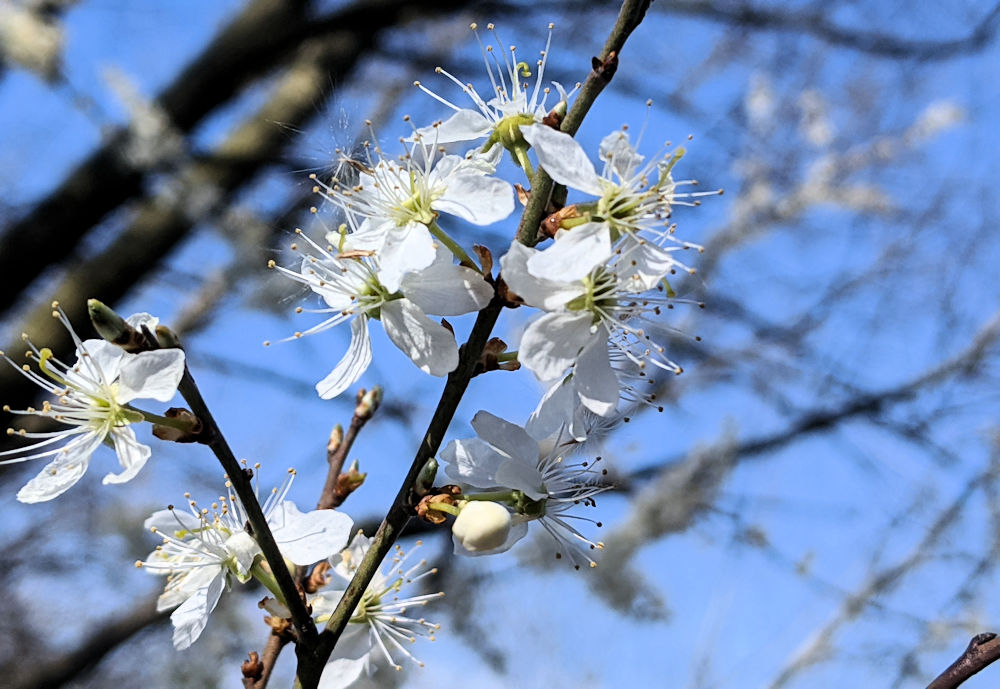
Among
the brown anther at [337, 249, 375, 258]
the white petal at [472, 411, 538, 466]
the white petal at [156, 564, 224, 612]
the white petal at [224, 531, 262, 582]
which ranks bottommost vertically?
the white petal at [156, 564, 224, 612]

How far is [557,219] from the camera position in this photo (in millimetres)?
708

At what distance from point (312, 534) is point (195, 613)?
0.12m

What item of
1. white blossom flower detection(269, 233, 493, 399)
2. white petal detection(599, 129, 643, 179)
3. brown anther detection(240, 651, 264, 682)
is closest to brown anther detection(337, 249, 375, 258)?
white blossom flower detection(269, 233, 493, 399)

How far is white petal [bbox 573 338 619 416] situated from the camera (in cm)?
71

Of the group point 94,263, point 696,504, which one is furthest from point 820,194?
point 94,263

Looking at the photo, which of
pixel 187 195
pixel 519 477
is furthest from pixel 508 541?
pixel 187 195

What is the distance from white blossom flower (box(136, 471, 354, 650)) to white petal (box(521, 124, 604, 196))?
0.35m

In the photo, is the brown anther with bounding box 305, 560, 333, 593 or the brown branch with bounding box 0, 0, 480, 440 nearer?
the brown anther with bounding box 305, 560, 333, 593

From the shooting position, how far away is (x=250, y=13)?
9.28ft

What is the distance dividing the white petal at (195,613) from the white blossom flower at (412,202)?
1.04ft

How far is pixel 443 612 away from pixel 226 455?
226cm

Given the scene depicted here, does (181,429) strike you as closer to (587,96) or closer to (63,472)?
(63,472)

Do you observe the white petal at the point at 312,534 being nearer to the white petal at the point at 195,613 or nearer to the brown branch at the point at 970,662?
the white petal at the point at 195,613

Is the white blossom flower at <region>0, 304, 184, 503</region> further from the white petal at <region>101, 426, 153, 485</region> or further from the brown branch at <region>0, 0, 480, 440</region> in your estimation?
the brown branch at <region>0, 0, 480, 440</region>
